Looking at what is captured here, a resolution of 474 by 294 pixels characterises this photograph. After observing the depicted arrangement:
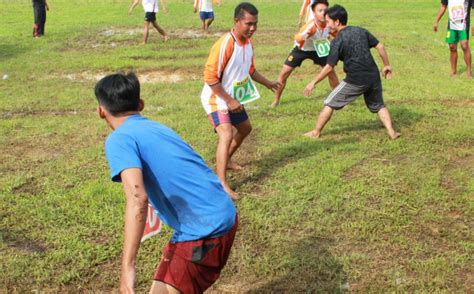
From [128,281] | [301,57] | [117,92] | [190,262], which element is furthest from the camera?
[301,57]

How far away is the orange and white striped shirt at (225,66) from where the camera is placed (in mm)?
4832

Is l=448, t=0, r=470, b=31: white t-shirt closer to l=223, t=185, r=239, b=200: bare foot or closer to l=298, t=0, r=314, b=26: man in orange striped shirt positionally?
l=298, t=0, r=314, b=26: man in orange striped shirt

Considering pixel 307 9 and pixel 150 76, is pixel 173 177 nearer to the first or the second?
pixel 150 76

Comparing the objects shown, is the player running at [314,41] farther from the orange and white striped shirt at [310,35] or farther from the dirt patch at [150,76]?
the dirt patch at [150,76]

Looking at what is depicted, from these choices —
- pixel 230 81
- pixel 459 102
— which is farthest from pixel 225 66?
pixel 459 102

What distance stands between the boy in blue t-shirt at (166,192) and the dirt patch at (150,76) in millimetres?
7406

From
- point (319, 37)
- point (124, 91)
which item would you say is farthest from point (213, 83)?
point (319, 37)

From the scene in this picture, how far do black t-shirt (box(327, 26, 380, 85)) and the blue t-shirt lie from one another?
163 inches

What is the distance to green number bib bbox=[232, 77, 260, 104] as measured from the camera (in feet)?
16.8

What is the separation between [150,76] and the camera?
405 inches

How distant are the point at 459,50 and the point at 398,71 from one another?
114 inches

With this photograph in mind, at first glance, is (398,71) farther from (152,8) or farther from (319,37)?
(152,8)

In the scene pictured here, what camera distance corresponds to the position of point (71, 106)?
8320mm

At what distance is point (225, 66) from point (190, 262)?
2668 millimetres
